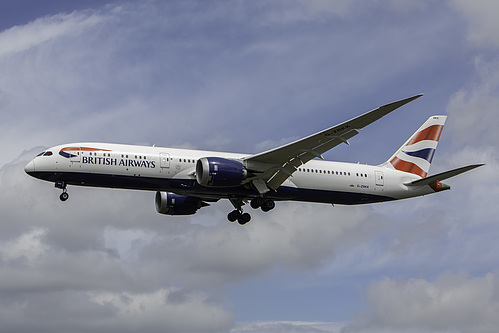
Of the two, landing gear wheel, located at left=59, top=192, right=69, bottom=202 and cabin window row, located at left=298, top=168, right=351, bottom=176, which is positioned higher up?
cabin window row, located at left=298, top=168, right=351, bottom=176

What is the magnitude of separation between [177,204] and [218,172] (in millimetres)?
8851

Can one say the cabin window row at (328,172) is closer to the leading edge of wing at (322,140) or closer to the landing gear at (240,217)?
the leading edge of wing at (322,140)

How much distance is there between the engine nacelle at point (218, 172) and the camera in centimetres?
3975

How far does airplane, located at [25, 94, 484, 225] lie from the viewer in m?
39.3

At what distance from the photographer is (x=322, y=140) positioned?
39719mm

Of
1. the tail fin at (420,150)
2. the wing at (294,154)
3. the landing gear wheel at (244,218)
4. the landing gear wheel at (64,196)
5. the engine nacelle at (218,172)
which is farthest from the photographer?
the tail fin at (420,150)

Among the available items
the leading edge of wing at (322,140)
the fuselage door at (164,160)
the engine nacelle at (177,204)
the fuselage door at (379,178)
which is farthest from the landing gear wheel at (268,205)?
the fuselage door at (379,178)

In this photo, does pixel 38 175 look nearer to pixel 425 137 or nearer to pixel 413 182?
pixel 413 182

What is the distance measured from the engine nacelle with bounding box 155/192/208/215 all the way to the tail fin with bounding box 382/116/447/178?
12957 mm

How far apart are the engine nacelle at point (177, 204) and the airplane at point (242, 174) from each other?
0.21 feet

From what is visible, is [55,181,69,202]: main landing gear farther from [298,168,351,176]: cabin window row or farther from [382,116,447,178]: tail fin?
[382,116,447,178]: tail fin

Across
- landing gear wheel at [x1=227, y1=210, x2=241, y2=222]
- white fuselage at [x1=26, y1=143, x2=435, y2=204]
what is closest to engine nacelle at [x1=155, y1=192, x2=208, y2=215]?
landing gear wheel at [x1=227, y1=210, x2=241, y2=222]

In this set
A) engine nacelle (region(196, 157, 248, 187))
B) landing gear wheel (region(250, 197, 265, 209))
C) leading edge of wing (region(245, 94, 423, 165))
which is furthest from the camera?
landing gear wheel (region(250, 197, 265, 209))

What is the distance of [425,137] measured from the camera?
51.8 metres
